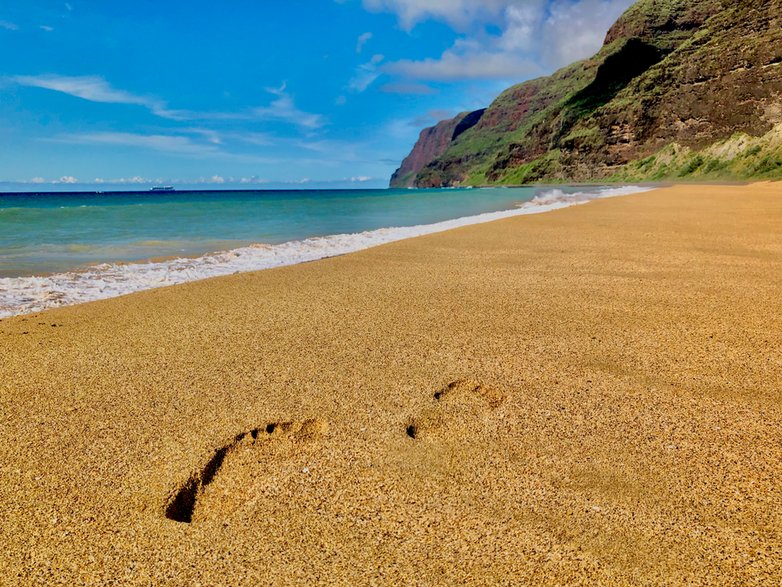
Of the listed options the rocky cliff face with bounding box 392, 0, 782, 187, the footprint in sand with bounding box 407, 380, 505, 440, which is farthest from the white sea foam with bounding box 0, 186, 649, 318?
the rocky cliff face with bounding box 392, 0, 782, 187

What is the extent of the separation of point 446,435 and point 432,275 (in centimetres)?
422

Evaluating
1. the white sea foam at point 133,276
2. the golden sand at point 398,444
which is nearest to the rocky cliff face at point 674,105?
the white sea foam at point 133,276

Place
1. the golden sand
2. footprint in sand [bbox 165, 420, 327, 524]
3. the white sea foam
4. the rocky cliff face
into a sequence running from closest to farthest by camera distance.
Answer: the golden sand, footprint in sand [bbox 165, 420, 327, 524], the white sea foam, the rocky cliff face

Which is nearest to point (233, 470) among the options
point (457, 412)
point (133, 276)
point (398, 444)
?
point (398, 444)

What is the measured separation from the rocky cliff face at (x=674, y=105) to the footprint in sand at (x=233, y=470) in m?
60.8

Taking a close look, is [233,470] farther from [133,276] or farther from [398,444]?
[133,276]

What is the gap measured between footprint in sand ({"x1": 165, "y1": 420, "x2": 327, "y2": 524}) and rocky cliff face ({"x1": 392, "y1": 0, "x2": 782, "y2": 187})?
2395 inches

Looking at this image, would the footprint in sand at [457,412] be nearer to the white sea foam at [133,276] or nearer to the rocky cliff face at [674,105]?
the white sea foam at [133,276]

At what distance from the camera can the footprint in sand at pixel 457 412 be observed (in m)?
2.43

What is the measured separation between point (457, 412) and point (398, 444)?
18.0 inches

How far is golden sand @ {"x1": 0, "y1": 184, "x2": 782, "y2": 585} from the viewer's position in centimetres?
163

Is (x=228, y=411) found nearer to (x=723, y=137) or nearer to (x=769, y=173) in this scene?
(x=769, y=173)

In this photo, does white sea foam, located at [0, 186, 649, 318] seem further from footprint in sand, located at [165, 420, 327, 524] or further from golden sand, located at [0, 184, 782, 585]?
footprint in sand, located at [165, 420, 327, 524]

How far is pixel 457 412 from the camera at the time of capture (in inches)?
103
